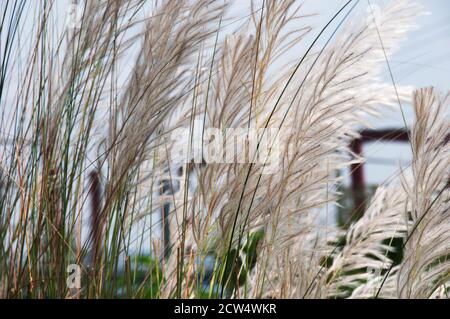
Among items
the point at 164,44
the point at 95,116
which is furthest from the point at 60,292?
the point at 164,44

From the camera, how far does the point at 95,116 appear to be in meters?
1.23

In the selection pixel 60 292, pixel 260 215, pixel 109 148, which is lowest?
pixel 60 292

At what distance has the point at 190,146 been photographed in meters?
1.18

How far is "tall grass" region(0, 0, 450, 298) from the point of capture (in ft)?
3.63

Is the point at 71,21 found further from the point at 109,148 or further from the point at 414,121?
the point at 414,121

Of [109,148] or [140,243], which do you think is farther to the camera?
[140,243]

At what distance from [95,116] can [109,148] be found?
14 cm

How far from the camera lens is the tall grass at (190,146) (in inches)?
43.5
